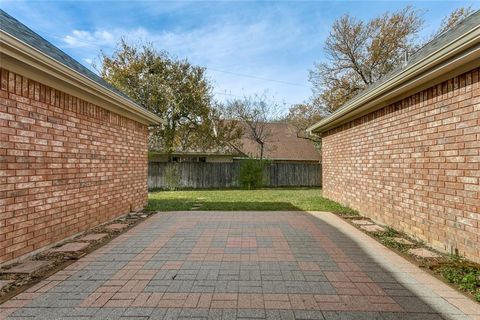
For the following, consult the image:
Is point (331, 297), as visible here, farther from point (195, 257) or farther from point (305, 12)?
point (305, 12)

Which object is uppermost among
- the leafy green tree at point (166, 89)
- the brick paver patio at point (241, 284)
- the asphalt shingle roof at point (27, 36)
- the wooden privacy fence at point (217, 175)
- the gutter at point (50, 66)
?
Answer: the leafy green tree at point (166, 89)

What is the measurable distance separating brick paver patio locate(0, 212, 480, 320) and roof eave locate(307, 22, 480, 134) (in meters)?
2.54

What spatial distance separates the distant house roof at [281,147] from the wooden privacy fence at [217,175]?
5.59 m

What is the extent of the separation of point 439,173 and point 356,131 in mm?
3445

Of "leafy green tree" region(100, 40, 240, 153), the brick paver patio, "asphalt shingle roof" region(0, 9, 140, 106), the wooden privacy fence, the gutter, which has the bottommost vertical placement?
the brick paver patio

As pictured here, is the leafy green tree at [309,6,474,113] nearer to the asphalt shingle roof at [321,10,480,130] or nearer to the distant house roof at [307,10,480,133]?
the distant house roof at [307,10,480,133]

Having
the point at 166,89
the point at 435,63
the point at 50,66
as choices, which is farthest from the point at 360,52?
the point at 50,66

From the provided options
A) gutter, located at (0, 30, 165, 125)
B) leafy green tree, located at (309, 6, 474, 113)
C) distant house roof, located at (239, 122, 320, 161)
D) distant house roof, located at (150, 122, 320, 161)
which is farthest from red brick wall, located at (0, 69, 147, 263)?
distant house roof, located at (239, 122, 320, 161)

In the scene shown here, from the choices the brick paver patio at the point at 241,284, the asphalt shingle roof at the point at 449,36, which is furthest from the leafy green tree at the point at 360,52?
the brick paver patio at the point at 241,284

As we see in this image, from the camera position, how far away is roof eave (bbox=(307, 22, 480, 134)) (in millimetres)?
3074

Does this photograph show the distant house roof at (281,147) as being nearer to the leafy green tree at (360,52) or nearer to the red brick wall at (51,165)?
the leafy green tree at (360,52)

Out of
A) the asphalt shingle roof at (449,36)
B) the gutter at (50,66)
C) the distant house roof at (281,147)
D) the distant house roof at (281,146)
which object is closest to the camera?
the gutter at (50,66)

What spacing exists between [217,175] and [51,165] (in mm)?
12176

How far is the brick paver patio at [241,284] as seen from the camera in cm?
239
